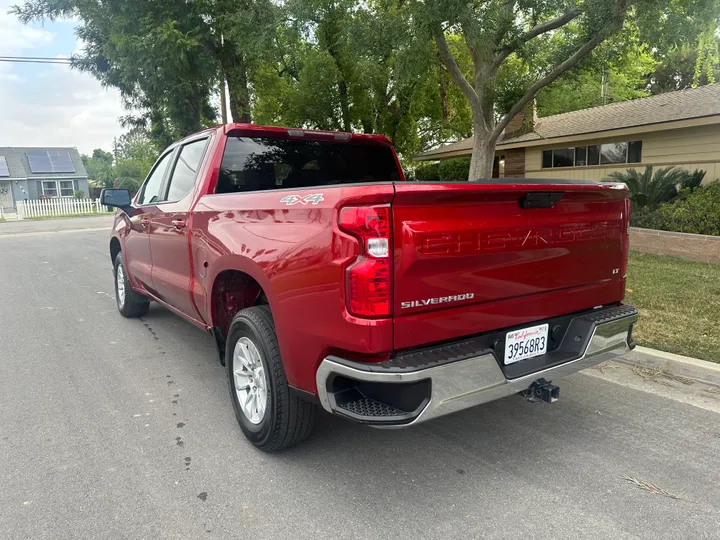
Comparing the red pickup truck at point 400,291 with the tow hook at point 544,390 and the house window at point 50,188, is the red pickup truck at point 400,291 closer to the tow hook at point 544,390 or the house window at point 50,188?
the tow hook at point 544,390

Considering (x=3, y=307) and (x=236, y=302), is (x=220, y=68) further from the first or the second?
(x=236, y=302)

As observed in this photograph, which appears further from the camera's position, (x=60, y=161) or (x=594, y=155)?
(x=60, y=161)

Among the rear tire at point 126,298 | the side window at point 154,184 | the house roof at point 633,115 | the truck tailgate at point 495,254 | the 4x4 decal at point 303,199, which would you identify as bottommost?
the rear tire at point 126,298

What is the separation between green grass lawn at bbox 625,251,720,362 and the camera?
4945 mm

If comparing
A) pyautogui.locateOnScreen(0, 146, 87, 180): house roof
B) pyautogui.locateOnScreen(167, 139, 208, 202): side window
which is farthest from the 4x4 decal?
pyautogui.locateOnScreen(0, 146, 87, 180): house roof

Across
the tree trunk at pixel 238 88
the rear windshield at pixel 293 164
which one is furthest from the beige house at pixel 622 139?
the rear windshield at pixel 293 164

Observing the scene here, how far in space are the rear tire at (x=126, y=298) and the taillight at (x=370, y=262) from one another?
4.72m

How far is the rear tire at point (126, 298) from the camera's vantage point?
6.44 m

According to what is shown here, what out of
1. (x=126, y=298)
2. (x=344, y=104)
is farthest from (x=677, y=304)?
(x=344, y=104)

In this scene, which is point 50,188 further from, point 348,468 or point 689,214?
point 348,468

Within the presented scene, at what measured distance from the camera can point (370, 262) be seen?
2.38m

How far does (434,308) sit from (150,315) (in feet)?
17.5

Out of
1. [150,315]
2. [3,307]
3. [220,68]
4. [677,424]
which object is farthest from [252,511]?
[220,68]

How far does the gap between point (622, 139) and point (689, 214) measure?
5765 mm
